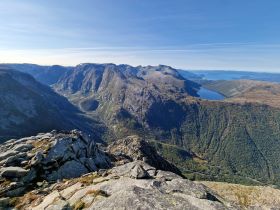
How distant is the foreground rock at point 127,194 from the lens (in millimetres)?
28094

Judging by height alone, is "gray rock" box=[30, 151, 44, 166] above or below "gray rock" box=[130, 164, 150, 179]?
below

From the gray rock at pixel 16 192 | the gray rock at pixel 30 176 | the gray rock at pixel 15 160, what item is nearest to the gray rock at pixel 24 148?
the gray rock at pixel 15 160

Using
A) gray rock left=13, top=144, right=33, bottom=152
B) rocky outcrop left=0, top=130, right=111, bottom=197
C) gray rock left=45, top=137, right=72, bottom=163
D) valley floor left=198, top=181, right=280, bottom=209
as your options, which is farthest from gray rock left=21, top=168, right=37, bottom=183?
valley floor left=198, top=181, right=280, bottom=209

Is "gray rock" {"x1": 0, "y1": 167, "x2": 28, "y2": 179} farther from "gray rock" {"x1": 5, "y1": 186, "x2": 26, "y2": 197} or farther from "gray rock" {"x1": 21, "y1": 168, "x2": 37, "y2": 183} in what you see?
"gray rock" {"x1": 5, "y1": 186, "x2": 26, "y2": 197}

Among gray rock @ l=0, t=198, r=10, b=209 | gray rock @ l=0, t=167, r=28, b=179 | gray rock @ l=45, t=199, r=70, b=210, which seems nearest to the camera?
→ gray rock @ l=45, t=199, r=70, b=210

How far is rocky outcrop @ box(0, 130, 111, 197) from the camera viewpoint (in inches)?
1745

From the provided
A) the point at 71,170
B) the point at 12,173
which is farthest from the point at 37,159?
the point at 71,170

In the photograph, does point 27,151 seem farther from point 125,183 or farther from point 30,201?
point 125,183

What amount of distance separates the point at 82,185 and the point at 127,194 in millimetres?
9050

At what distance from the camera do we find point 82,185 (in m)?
35.9

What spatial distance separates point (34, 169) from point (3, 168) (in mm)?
5140

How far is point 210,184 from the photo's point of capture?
74750mm

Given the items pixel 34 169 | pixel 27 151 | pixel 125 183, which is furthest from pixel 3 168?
pixel 125 183

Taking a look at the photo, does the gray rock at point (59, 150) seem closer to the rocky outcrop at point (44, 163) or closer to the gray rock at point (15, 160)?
the rocky outcrop at point (44, 163)
